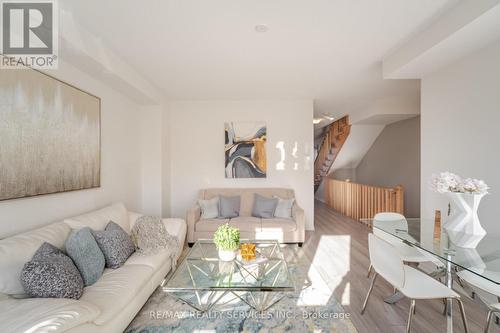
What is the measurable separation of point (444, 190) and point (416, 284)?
0.78m

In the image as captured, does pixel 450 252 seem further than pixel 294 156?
No

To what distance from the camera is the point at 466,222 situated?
195 cm

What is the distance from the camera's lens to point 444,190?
1.96 m

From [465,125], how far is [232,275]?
2727mm

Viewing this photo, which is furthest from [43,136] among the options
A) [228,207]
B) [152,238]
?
[228,207]

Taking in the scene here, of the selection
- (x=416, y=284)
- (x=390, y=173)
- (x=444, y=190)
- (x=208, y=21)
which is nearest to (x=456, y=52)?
(x=444, y=190)

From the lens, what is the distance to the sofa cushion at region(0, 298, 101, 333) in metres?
1.23

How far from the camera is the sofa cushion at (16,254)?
5.01ft

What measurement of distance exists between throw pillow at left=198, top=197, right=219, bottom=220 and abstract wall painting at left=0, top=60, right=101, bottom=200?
5.64ft

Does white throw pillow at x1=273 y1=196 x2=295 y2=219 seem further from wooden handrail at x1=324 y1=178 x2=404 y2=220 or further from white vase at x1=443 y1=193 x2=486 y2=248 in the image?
white vase at x1=443 y1=193 x2=486 y2=248

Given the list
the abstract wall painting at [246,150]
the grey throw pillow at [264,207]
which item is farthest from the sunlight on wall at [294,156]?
the grey throw pillow at [264,207]

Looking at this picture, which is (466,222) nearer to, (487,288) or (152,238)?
Answer: (487,288)

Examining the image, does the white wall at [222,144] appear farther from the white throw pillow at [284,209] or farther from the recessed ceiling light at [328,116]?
the recessed ceiling light at [328,116]

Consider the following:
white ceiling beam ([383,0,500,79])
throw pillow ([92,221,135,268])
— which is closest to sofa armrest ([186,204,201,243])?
throw pillow ([92,221,135,268])
